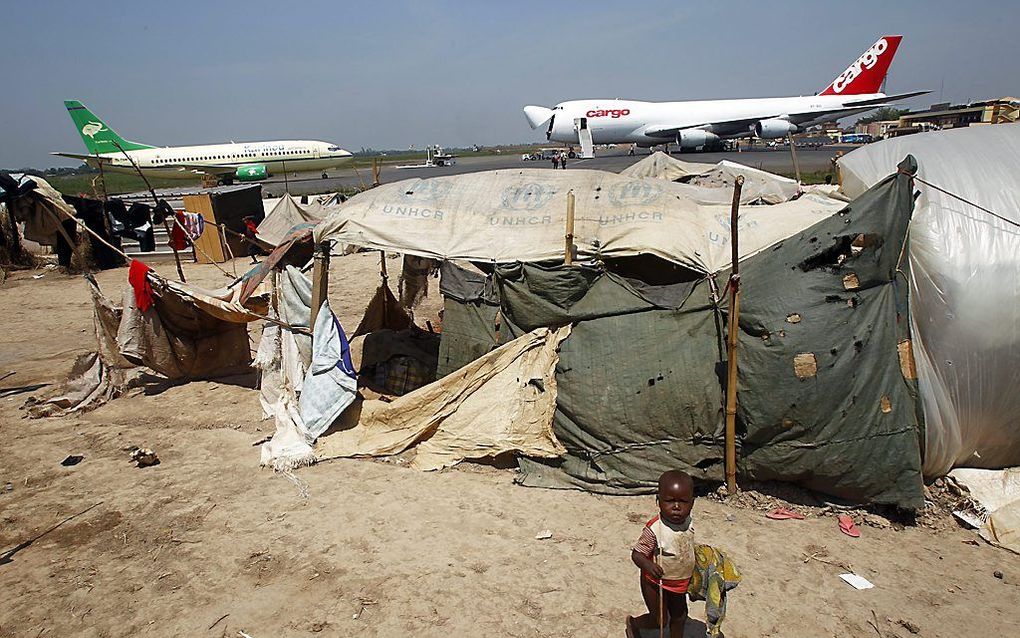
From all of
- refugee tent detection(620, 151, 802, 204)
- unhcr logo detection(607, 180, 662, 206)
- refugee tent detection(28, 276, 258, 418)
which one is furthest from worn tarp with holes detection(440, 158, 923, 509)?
refugee tent detection(28, 276, 258, 418)

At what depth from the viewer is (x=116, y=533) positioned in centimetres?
445

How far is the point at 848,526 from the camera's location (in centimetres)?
425

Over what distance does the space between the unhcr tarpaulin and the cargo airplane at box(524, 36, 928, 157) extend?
33487mm

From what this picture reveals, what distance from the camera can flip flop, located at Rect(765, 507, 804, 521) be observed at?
439 cm

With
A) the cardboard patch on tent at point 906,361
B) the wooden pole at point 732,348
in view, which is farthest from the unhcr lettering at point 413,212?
the cardboard patch on tent at point 906,361

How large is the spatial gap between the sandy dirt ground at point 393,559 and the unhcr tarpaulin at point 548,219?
7.07 feet

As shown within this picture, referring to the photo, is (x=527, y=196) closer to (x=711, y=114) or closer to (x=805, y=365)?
(x=805, y=365)

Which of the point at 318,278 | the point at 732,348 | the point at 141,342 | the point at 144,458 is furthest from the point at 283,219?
the point at 732,348

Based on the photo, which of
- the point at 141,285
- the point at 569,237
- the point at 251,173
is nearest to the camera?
the point at 569,237

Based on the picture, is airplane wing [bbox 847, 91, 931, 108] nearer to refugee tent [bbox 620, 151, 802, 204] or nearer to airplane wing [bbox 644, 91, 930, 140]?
airplane wing [bbox 644, 91, 930, 140]

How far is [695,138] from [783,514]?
35.8 m

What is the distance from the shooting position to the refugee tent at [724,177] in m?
7.09

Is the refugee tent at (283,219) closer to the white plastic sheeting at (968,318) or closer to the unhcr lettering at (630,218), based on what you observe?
the unhcr lettering at (630,218)

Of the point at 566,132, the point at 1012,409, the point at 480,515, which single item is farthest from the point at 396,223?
the point at 566,132
